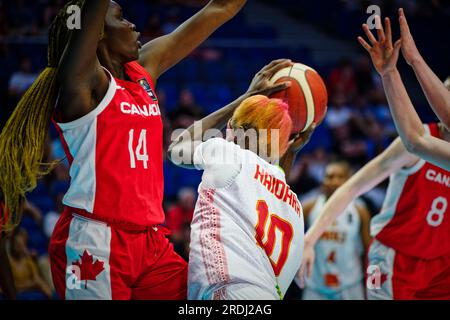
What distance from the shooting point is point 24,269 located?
6.79 m

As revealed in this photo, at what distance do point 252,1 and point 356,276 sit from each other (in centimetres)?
704

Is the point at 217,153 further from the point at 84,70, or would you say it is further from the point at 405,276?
the point at 405,276

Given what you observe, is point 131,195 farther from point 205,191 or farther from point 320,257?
point 320,257

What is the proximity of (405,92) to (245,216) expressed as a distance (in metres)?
0.97

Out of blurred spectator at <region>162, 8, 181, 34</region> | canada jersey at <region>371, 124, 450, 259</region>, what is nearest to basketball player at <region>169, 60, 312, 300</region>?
canada jersey at <region>371, 124, 450, 259</region>

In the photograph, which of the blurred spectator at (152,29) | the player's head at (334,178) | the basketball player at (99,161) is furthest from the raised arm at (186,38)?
the blurred spectator at (152,29)

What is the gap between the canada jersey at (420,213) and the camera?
14.0 ft

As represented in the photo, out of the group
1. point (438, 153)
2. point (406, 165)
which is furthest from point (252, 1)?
point (438, 153)

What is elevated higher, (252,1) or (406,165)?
(252,1)

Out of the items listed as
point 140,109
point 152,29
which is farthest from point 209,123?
point 152,29

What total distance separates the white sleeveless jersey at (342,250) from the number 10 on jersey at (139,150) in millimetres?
4406

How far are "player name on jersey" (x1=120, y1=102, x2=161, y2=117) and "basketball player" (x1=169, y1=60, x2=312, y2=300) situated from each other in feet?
0.85
